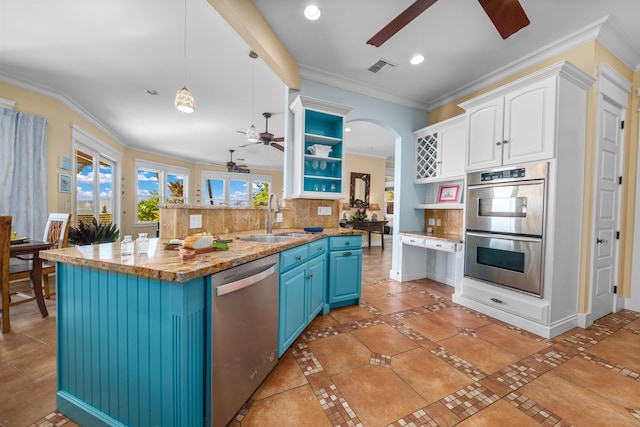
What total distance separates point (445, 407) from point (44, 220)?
514 centimetres

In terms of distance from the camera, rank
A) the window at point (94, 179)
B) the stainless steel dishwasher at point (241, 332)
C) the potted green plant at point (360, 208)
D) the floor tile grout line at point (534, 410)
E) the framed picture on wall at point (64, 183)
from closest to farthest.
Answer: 1. the stainless steel dishwasher at point (241, 332)
2. the floor tile grout line at point (534, 410)
3. the framed picture on wall at point (64, 183)
4. the window at point (94, 179)
5. the potted green plant at point (360, 208)

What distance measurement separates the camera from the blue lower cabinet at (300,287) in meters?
1.77

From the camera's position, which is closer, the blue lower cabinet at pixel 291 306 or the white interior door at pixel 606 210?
the blue lower cabinet at pixel 291 306

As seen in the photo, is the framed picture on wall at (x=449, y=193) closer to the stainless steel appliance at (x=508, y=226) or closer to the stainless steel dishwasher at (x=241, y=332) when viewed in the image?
the stainless steel appliance at (x=508, y=226)

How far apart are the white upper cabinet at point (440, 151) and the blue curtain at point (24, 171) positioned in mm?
5391

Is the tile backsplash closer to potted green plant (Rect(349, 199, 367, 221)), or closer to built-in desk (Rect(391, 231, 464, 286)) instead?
built-in desk (Rect(391, 231, 464, 286))

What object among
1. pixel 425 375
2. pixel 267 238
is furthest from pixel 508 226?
pixel 267 238

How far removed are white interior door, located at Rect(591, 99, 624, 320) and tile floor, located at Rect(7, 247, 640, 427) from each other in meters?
0.28

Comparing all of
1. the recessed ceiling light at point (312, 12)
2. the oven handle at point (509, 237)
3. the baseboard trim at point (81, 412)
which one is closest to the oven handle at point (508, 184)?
the oven handle at point (509, 237)

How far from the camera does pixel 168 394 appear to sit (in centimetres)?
104

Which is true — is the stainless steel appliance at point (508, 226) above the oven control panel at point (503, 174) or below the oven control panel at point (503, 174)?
below

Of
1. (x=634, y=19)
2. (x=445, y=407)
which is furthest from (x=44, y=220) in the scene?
(x=634, y=19)

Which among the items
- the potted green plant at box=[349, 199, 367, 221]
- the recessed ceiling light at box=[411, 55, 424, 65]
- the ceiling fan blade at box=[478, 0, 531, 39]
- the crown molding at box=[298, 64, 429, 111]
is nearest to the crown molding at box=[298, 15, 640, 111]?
the crown molding at box=[298, 64, 429, 111]

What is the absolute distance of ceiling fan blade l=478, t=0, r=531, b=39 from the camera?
150 centimetres
